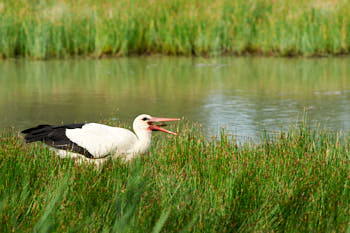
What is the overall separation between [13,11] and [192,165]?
39.6 ft

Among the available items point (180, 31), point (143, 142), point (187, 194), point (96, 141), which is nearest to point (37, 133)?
point (96, 141)

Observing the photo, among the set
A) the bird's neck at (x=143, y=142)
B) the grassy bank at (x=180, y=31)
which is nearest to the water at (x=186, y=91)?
the grassy bank at (x=180, y=31)

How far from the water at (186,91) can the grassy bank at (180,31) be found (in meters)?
0.55

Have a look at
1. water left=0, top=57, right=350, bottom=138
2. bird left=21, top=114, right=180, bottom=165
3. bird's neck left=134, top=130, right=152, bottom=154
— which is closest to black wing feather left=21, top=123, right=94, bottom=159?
bird left=21, top=114, right=180, bottom=165

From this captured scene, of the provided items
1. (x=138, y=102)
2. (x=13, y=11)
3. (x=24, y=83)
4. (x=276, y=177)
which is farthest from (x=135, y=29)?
(x=276, y=177)

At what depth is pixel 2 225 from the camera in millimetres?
3486

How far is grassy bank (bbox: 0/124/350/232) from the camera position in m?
3.55

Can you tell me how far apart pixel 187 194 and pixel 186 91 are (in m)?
6.90

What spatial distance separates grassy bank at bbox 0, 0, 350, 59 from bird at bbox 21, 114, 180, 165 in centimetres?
967

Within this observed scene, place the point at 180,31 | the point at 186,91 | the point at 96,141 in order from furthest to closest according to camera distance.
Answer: the point at 180,31 < the point at 186,91 < the point at 96,141

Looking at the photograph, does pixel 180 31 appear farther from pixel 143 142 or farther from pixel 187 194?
pixel 187 194

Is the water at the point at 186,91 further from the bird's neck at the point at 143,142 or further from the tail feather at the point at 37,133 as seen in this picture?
the tail feather at the point at 37,133

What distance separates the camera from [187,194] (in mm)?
3984

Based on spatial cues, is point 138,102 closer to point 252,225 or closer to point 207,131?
point 207,131
